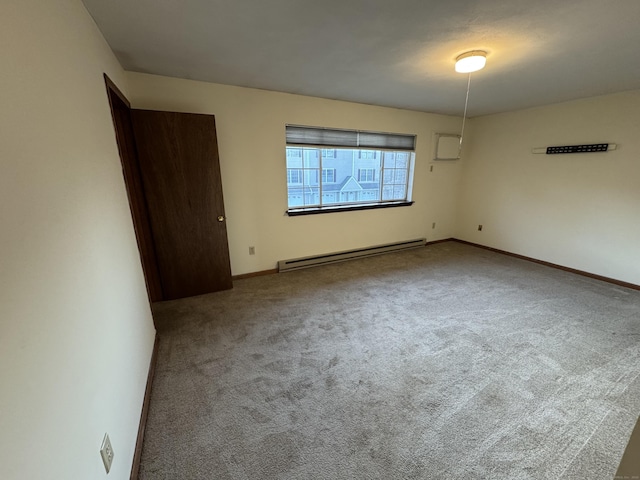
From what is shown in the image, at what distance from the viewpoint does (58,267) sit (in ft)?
2.99

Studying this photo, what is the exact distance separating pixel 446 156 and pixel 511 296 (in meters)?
2.72

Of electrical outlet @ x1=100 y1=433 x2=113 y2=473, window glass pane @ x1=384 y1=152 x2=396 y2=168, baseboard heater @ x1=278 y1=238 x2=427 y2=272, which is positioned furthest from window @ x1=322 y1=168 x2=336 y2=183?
electrical outlet @ x1=100 y1=433 x2=113 y2=473

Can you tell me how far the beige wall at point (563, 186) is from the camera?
10.4ft

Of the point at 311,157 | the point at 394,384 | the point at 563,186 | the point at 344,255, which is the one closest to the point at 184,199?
the point at 311,157

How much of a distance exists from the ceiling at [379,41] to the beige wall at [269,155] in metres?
0.21

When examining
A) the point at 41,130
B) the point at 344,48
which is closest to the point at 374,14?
the point at 344,48

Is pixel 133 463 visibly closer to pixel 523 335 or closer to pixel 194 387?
pixel 194 387

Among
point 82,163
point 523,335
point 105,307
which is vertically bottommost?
point 523,335

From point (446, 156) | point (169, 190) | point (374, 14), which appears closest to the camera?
point (374, 14)

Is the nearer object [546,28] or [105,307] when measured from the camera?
[105,307]

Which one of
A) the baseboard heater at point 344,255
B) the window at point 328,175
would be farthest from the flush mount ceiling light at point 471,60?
the baseboard heater at point 344,255

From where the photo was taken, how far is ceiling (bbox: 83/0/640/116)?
1.51 metres

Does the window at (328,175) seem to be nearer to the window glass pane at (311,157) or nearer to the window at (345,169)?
the window at (345,169)

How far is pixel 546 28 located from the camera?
1.69 meters
